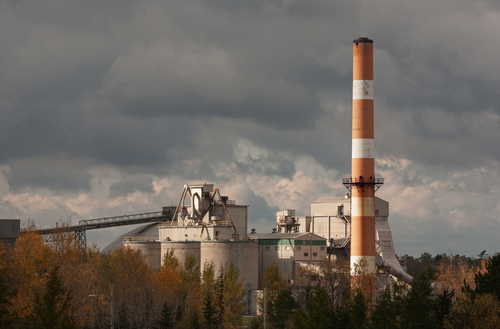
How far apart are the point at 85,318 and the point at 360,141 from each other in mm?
35871

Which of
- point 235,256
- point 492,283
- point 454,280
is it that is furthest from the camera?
point 454,280

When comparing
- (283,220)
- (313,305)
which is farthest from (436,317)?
(283,220)

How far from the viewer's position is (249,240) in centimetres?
9744

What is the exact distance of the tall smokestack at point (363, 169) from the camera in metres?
78.6

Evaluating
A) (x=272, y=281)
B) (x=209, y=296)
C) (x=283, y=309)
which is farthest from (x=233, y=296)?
(x=209, y=296)

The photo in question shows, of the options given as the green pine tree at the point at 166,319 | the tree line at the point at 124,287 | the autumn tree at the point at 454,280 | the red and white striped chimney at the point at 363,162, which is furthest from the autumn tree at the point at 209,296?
the autumn tree at the point at 454,280

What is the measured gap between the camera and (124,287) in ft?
264

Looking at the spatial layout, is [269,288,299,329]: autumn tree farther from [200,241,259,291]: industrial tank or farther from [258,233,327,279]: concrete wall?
[258,233,327,279]: concrete wall

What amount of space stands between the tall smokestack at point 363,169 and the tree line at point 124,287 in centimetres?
1600

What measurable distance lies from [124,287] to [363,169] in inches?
1213

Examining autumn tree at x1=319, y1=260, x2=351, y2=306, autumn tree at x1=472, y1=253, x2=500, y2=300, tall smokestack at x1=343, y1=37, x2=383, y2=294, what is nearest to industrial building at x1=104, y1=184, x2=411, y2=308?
autumn tree at x1=319, y1=260, x2=351, y2=306

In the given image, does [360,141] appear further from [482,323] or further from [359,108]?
[482,323]

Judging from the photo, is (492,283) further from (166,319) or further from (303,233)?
(303,233)

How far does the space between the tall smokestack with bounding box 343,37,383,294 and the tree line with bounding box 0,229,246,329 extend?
1600 cm
